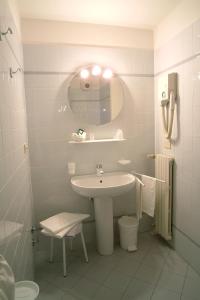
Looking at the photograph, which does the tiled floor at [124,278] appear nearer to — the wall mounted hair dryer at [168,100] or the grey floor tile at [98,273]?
the grey floor tile at [98,273]

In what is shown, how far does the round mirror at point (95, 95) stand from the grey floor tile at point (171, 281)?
5.35 feet

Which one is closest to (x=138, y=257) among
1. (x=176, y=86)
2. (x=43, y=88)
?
(x=176, y=86)

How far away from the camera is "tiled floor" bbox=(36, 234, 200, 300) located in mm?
1744

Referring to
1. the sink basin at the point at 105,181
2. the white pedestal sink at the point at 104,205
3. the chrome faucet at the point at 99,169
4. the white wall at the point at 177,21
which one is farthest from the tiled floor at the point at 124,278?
the white wall at the point at 177,21

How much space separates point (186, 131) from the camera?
1.97 metres

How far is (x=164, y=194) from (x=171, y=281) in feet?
A: 2.60

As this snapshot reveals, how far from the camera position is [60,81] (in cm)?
219

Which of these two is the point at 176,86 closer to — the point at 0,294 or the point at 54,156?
the point at 54,156

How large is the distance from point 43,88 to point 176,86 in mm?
1342

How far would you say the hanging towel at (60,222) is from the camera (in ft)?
6.26

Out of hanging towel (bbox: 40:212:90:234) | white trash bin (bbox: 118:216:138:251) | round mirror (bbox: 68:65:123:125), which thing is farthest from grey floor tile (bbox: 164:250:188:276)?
round mirror (bbox: 68:65:123:125)

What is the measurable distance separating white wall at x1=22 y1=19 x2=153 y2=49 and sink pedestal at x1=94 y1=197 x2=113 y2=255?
66.0 inches

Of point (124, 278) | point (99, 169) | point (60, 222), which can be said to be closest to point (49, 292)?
point (60, 222)

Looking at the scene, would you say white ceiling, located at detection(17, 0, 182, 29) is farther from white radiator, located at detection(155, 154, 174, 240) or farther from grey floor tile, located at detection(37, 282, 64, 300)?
grey floor tile, located at detection(37, 282, 64, 300)
